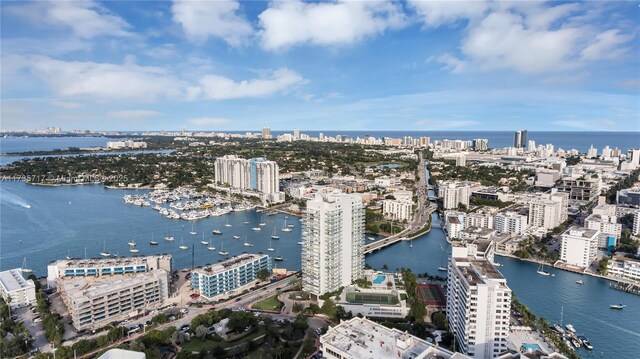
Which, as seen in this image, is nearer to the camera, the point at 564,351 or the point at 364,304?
the point at 564,351

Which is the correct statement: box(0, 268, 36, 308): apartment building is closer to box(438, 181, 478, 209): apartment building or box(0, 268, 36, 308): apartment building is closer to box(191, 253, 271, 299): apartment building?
box(191, 253, 271, 299): apartment building

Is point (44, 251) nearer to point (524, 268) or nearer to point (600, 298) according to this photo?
point (524, 268)

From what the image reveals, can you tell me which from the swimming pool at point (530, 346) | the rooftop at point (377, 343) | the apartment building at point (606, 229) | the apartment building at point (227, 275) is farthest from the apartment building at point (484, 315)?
the apartment building at point (606, 229)

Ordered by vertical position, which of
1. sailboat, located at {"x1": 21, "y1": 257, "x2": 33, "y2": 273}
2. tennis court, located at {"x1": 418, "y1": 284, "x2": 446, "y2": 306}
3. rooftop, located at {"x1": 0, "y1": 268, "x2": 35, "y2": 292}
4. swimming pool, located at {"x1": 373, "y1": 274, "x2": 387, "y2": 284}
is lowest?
sailboat, located at {"x1": 21, "y1": 257, "x2": 33, "y2": 273}

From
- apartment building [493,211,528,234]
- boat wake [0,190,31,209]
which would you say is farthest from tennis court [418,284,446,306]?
boat wake [0,190,31,209]

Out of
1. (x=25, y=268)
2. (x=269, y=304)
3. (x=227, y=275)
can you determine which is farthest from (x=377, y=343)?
(x=25, y=268)

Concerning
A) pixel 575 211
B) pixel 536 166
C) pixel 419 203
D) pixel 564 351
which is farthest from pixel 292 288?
pixel 536 166
